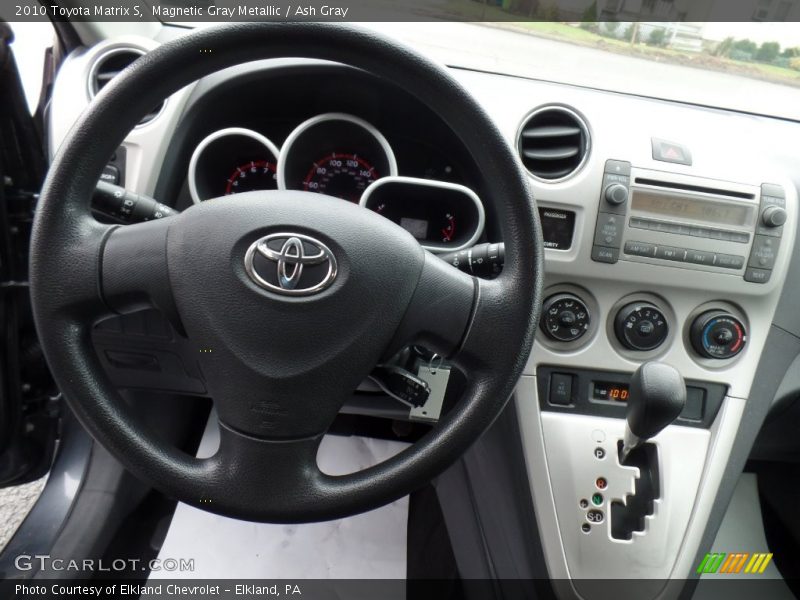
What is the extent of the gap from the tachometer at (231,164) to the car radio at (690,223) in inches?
25.1

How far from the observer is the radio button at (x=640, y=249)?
1.06 meters

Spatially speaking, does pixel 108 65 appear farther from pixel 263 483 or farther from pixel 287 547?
pixel 287 547

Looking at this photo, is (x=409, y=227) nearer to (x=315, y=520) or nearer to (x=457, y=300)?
(x=457, y=300)

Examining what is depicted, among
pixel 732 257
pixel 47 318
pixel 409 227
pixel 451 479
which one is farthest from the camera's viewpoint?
pixel 451 479

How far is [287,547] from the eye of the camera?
1.43 meters

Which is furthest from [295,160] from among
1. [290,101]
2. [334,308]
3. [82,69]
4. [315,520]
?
[315,520]

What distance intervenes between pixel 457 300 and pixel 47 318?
18.5 inches

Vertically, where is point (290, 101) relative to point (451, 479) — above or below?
above

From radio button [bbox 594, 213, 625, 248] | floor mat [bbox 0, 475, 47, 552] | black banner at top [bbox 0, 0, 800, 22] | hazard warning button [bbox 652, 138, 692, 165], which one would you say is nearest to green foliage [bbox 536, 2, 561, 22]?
black banner at top [bbox 0, 0, 800, 22]

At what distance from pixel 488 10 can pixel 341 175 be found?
0.44 metres

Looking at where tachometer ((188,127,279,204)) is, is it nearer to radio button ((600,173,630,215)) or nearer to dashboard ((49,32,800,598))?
dashboard ((49,32,800,598))

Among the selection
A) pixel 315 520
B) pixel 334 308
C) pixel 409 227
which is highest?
pixel 334 308

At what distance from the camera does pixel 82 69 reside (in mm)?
1081

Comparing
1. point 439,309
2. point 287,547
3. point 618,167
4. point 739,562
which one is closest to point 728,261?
point 618,167
